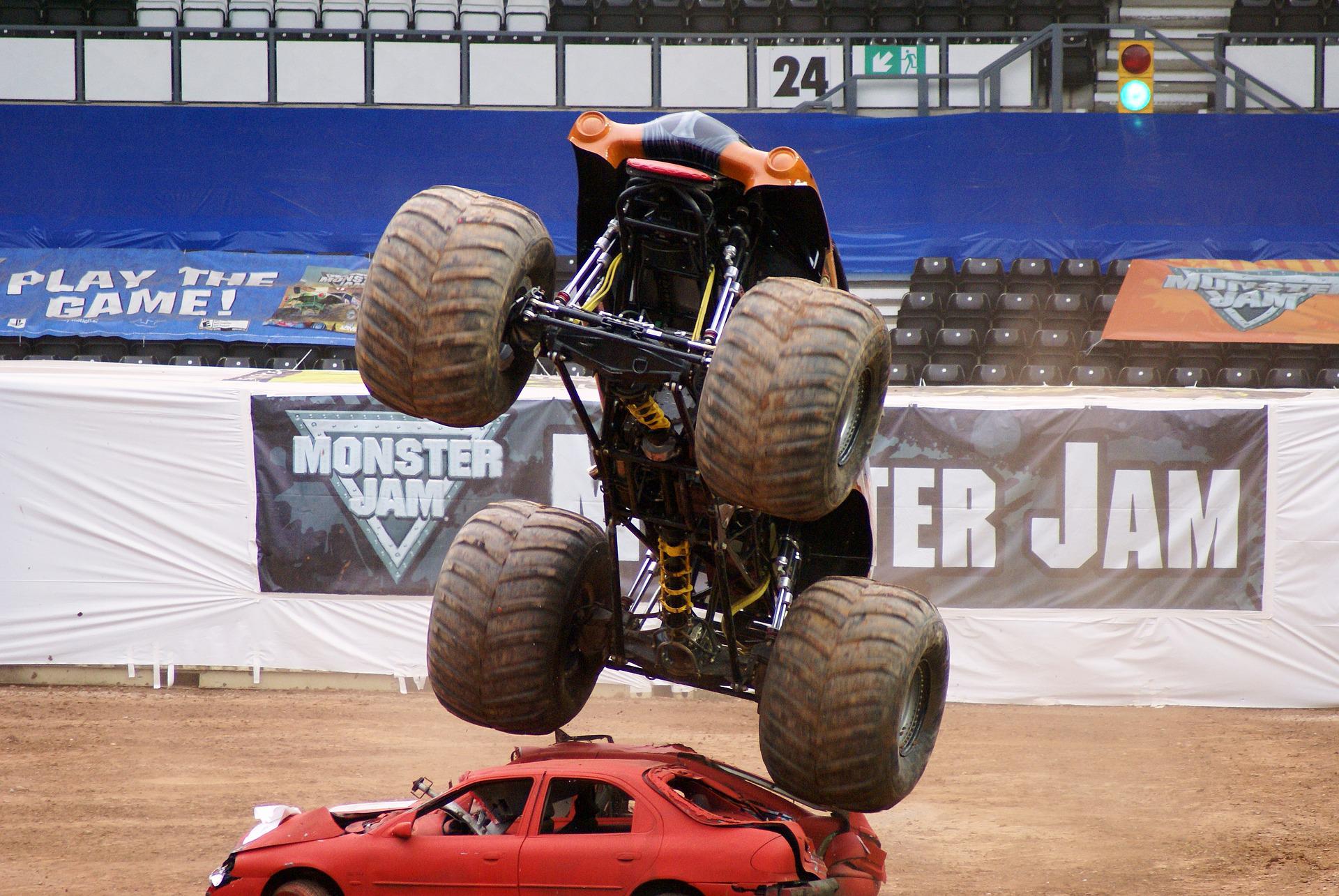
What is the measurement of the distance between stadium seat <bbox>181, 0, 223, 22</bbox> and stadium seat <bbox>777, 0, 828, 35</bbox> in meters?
9.31

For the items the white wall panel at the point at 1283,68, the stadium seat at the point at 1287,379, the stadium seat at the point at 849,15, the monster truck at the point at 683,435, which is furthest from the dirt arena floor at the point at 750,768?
the stadium seat at the point at 849,15

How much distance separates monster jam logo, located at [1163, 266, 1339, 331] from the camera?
55.0 ft

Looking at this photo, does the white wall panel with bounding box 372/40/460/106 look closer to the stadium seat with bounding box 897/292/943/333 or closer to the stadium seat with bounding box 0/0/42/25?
the stadium seat with bounding box 0/0/42/25

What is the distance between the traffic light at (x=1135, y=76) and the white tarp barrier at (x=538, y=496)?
21.1ft

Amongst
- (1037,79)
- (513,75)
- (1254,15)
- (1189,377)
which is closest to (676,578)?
(1189,377)

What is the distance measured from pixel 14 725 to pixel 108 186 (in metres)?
10.4

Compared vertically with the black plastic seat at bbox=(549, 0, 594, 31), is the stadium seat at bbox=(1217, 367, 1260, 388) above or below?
below

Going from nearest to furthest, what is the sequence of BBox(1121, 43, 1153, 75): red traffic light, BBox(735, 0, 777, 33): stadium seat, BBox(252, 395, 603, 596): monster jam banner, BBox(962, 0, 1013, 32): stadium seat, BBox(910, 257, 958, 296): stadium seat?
BBox(252, 395, 603, 596): monster jam banner, BBox(1121, 43, 1153, 75): red traffic light, BBox(910, 257, 958, 296): stadium seat, BBox(962, 0, 1013, 32): stadium seat, BBox(735, 0, 777, 33): stadium seat

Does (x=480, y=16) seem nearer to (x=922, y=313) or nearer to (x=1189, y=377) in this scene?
(x=922, y=313)

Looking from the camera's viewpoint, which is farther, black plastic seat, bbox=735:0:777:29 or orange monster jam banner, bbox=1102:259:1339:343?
black plastic seat, bbox=735:0:777:29

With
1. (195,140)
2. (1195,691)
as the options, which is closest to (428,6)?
(195,140)

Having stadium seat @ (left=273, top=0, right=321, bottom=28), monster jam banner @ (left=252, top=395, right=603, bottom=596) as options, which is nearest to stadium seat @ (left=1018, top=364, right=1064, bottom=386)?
monster jam banner @ (left=252, top=395, right=603, bottom=596)

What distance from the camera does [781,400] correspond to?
4613 millimetres

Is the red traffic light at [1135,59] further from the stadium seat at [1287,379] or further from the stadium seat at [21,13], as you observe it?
the stadium seat at [21,13]
